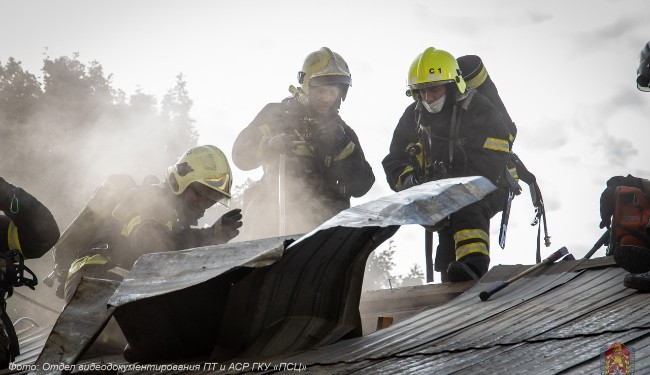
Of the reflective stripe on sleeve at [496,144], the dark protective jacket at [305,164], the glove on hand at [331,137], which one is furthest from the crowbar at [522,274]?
the glove on hand at [331,137]

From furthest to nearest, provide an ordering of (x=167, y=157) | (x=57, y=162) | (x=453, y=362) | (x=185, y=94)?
(x=185, y=94) < (x=167, y=157) < (x=57, y=162) < (x=453, y=362)

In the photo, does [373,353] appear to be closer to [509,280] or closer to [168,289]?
[168,289]

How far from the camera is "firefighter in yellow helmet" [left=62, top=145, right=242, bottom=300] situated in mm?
7141

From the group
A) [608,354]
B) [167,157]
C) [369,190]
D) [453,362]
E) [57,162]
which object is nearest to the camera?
[608,354]

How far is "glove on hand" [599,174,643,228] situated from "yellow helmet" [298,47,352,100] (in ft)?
12.5

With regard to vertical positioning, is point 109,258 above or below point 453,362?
above

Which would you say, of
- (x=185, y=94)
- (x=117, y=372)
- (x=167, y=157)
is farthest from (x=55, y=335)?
(x=185, y=94)

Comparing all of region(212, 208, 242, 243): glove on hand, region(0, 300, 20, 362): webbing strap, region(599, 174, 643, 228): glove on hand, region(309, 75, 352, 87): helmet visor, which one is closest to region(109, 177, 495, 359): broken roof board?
region(599, 174, 643, 228): glove on hand

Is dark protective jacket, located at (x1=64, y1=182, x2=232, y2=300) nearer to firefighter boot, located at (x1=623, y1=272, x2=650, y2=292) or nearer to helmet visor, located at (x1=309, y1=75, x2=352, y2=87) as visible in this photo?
helmet visor, located at (x1=309, y1=75, x2=352, y2=87)

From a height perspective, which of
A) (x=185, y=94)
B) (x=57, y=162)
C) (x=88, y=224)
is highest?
(x=185, y=94)

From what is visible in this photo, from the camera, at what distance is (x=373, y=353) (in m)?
4.55

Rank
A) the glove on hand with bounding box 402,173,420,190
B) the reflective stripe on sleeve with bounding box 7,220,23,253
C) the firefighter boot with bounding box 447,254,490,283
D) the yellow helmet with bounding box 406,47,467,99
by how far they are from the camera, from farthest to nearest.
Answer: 1. the yellow helmet with bounding box 406,47,467,99
2. the glove on hand with bounding box 402,173,420,190
3. the firefighter boot with bounding box 447,254,490,283
4. the reflective stripe on sleeve with bounding box 7,220,23,253

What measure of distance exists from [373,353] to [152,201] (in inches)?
138

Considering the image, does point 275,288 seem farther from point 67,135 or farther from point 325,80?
point 67,135
